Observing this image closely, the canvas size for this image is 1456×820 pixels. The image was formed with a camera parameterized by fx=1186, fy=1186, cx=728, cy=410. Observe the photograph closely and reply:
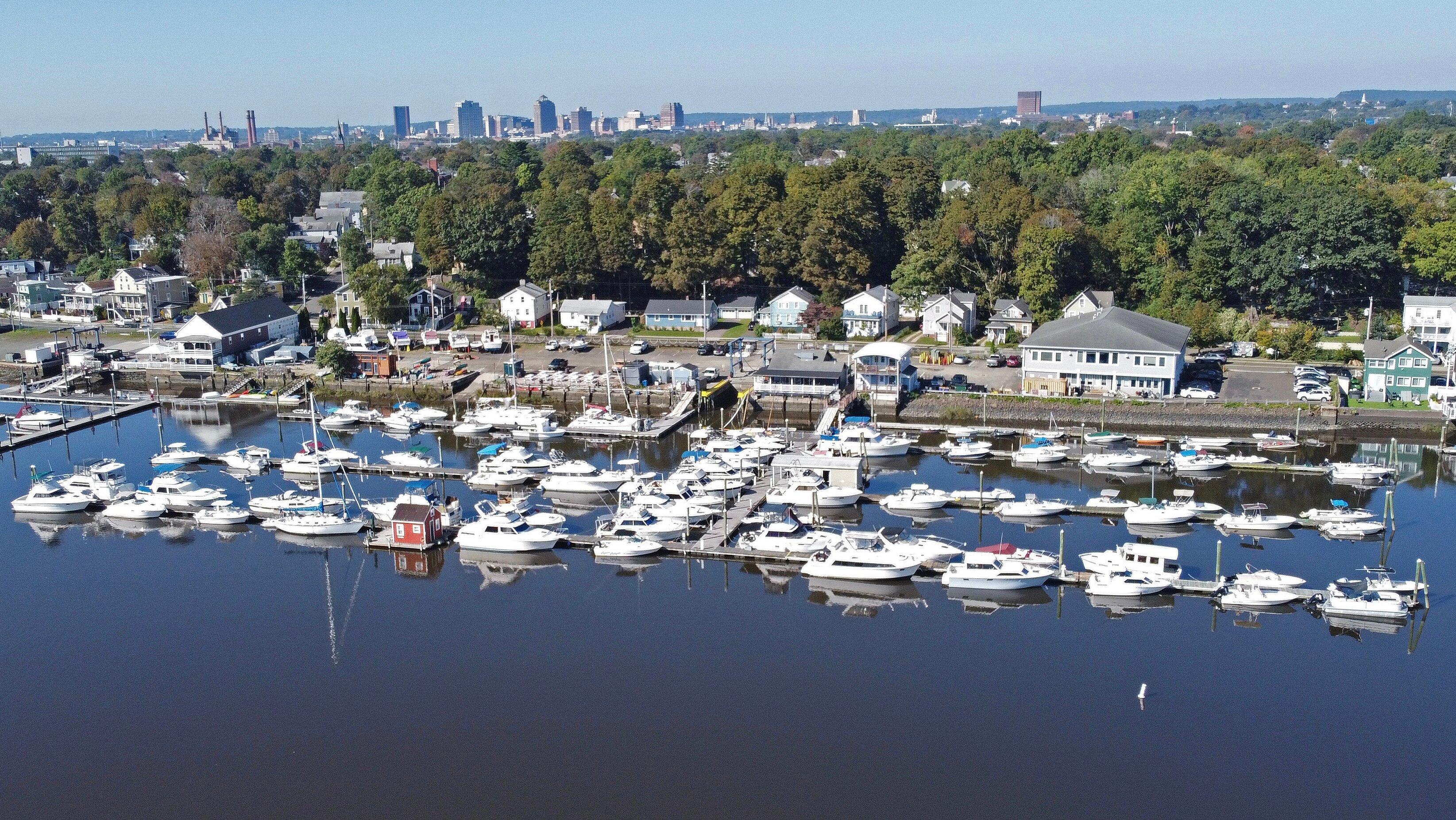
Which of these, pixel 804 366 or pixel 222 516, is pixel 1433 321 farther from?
pixel 222 516

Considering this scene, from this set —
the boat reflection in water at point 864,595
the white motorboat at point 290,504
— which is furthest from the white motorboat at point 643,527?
the white motorboat at point 290,504

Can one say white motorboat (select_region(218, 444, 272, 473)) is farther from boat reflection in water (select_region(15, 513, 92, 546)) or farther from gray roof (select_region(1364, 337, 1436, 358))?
gray roof (select_region(1364, 337, 1436, 358))

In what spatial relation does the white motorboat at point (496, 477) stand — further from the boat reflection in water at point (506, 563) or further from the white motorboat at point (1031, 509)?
the white motorboat at point (1031, 509)

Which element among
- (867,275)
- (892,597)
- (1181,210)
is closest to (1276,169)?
(1181,210)

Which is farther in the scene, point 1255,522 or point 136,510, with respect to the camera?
point 136,510

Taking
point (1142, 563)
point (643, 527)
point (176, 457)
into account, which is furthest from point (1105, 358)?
point (176, 457)

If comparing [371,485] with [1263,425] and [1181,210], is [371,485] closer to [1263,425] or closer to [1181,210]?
[1263,425]
